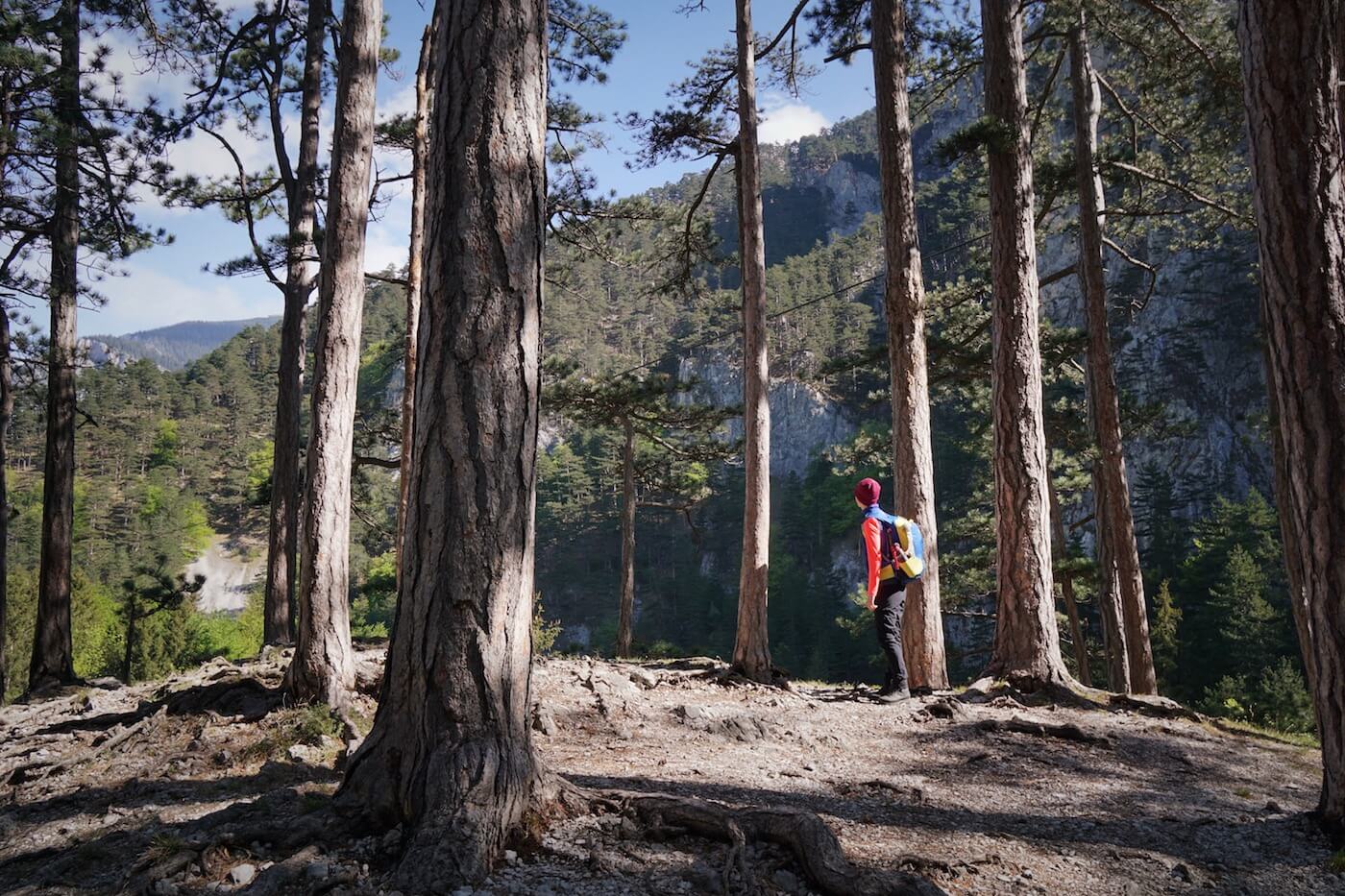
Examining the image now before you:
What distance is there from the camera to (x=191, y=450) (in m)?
65.6

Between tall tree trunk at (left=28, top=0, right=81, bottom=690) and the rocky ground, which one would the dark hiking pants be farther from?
tall tree trunk at (left=28, top=0, right=81, bottom=690)

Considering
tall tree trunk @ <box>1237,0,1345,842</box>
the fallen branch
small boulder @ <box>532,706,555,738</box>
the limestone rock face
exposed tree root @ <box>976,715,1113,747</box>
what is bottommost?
exposed tree root @ <box>976,715,1113,747</box>

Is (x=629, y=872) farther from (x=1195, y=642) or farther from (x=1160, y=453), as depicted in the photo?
(x=1160, y=453)

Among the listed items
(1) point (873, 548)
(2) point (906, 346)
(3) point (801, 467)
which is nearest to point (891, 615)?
(1) point (873, 548)

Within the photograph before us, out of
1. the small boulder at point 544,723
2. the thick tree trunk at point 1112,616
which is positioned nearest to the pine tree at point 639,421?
the thick tree trunk at point 1112,616

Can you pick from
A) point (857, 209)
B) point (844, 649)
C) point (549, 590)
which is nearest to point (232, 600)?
point (549, 590)

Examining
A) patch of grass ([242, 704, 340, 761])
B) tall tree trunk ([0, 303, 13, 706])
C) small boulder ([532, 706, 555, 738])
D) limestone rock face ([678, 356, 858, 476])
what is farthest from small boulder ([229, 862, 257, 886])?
limestone rock face ([678, 356, 858, 476])

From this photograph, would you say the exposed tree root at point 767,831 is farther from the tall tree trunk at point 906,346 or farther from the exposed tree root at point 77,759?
the tall tree trunk at point 906,346

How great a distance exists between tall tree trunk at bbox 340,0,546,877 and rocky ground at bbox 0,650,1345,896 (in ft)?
0.69

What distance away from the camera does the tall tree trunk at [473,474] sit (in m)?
2.69

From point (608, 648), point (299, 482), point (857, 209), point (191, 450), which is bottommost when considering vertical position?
point (608, 648)

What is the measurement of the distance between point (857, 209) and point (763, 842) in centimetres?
11735

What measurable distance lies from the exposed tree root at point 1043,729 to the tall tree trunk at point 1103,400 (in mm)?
5132

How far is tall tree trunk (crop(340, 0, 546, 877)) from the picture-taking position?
2.69 meters
